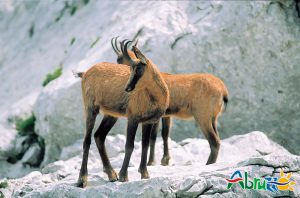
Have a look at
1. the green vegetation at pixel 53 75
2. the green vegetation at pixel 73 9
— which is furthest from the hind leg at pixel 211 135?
the green vegetation at pixel 73 9

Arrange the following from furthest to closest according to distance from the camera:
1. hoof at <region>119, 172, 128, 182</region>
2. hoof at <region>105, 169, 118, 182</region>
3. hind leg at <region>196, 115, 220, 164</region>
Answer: hind leg at <region>196, 115, 220, 164</region>, hoof at <region>105, 169, 118, 182</region>, hoof at <region>119, 172, 128, 182</region>

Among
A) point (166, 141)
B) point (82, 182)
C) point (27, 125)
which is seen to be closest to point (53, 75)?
point (27, 125)

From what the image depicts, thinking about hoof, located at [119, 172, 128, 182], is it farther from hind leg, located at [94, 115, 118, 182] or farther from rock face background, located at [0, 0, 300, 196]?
rock face background, located at [0, 0, 300, 196]

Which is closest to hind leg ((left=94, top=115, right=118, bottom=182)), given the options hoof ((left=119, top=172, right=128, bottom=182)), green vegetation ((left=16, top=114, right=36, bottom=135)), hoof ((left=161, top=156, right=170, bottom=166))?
hoof ((left=119, top=172, right=128, bottom=182))

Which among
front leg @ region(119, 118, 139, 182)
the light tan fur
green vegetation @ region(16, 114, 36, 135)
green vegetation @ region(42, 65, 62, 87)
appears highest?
the light tan fur

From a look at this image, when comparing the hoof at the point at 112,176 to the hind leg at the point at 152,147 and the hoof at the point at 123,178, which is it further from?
the hind leg at the point at 152,147

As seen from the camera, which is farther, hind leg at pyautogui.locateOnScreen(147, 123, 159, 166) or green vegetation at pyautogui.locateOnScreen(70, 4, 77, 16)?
green vegetation at pyautogui.locateOnScreen(70, 4, 77, 16)

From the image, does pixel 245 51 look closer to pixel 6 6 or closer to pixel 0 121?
pixel 0 121

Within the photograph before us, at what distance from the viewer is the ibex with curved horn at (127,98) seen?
14.1 m

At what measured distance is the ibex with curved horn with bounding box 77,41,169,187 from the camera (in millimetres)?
14070

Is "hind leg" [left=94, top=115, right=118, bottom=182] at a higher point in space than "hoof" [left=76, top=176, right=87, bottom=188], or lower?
higher

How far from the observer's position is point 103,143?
15.3m

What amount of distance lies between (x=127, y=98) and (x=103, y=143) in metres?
1.33

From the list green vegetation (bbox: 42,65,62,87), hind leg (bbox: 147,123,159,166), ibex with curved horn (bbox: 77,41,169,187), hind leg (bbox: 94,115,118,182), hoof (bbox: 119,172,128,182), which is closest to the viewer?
ibex with curved horn (bbox: 77,41,169,187)
